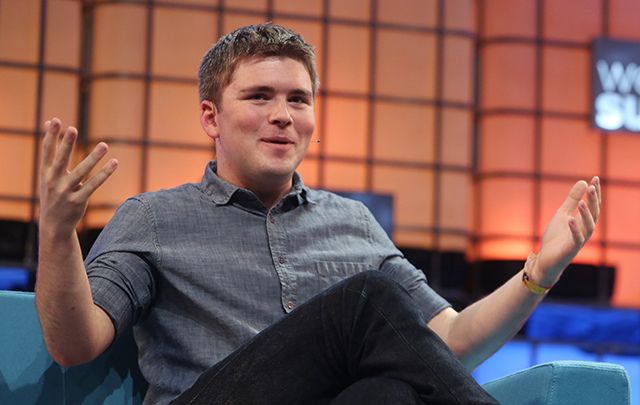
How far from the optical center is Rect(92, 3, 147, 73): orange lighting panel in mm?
5832

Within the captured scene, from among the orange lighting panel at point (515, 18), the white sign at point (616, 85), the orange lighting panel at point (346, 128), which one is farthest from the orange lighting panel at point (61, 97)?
the white sign at point (616, 85)

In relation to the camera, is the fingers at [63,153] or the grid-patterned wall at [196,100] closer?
the fingers at [63,153]

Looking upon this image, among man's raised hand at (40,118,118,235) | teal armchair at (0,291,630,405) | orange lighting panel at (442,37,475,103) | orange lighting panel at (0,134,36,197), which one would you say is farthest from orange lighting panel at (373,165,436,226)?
man's raised hand at (40,118,118,235)

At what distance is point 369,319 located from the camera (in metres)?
1.45

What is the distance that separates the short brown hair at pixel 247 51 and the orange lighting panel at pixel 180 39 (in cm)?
407

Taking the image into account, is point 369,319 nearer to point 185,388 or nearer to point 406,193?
point 185,388

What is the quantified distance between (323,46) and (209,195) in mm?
4380

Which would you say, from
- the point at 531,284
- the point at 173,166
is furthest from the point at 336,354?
the point at 173,166

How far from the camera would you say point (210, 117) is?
184 centimetres

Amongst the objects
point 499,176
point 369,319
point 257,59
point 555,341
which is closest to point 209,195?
point 257,59

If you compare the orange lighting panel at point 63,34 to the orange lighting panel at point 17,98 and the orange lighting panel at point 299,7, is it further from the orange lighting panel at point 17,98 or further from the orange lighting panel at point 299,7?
the orange lighting panel at point 299,7

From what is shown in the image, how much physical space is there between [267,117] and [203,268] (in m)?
0.26

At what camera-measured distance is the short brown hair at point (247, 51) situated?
1.76m

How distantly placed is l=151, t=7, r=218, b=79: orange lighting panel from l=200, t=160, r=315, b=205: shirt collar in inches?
161
